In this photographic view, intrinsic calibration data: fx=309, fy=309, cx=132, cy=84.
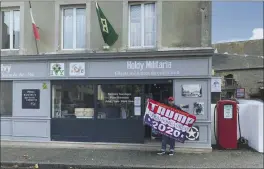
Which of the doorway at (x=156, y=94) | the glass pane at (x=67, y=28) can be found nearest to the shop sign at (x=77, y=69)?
the glass pane at (x=67, y=28)

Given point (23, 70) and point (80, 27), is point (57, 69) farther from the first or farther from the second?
point (80, 27)

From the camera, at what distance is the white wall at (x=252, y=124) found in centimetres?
949

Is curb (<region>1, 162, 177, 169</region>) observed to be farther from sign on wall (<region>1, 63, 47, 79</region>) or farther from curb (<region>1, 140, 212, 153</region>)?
sign on wall (<region>1, 63, 47, 79</region>)

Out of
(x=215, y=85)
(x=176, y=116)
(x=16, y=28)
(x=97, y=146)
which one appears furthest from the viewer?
(x=215, y=85)

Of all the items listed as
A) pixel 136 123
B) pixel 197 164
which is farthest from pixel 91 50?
pixel 197 164

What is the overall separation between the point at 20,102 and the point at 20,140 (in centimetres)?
136

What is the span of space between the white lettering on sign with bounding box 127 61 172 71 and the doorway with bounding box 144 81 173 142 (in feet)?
2.94

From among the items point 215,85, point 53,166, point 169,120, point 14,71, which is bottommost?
point 53,166

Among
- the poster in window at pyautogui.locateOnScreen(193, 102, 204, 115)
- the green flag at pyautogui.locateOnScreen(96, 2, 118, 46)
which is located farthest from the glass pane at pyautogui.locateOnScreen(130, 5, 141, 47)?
the poster in window at pyautogui.locateOnScreen(193, 102, 204, 115)

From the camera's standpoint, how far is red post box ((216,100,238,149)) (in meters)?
10.0

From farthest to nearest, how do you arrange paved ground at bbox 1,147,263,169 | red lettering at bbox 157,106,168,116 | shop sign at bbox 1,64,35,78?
1. shop sign at bbox 1,64,35,78
2. red lettering at bbox 157,106,168,116
3. paved ground at bbox 1,147,263,169

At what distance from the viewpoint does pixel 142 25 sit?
35.1ft

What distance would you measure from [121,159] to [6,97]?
5335mm

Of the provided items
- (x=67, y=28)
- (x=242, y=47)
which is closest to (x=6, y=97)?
(x=67, y=28)
